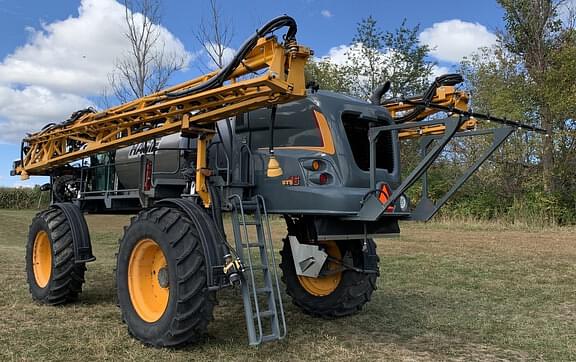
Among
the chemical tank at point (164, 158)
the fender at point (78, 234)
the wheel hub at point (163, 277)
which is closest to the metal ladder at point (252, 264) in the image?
the wheel hub at point (163, 277)

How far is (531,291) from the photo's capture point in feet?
25.7

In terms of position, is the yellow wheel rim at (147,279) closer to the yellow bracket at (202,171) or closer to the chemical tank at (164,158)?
the yellow bracket at (202,171)

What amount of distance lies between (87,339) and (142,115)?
7.27 feet

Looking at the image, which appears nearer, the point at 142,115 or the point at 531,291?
the point at 142,115

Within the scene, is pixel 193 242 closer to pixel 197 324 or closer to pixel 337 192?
pixel 197 324

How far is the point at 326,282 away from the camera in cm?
618

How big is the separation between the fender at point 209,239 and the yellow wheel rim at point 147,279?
53 centimetres

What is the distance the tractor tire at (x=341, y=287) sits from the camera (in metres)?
5.93

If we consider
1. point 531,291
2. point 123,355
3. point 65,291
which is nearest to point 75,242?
point 65,291

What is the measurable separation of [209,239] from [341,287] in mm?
2020

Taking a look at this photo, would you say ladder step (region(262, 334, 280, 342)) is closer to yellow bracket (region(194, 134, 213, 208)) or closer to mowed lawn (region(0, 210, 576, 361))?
mowed lawn (region(0, 210, 576, 361))

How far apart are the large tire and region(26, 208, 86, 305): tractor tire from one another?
1.51 meters

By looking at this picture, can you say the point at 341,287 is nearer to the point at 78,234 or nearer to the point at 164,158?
the point at 164,158

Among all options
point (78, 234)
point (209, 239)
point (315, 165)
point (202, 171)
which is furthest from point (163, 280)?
point (78, 234)
